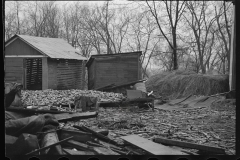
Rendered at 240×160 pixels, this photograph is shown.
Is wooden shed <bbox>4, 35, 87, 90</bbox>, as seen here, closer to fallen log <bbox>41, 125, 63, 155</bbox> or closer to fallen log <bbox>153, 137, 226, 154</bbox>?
fallen log <bbox>41, 125, 63, 155</bbox>

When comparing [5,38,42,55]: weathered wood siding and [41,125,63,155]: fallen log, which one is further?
[5,38,42,55]: weathered wood siding

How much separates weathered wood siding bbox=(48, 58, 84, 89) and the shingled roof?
0.40m

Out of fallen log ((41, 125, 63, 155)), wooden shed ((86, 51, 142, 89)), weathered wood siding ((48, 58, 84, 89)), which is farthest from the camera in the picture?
weathered wood siding ((48, 58, 84, 89))

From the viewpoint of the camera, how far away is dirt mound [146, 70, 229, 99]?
950 cm

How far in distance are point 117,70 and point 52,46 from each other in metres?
5.76

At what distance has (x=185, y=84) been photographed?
1066 centimetres

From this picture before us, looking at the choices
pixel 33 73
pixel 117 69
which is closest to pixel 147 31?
pixel 117 69

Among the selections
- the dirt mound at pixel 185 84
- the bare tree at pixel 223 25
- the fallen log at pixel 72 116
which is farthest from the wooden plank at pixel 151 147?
the bare tree at pixel 223 25

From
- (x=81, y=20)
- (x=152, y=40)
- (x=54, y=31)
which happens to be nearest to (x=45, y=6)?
(x=81, y=20)

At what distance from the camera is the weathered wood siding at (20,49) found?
43.0 ft

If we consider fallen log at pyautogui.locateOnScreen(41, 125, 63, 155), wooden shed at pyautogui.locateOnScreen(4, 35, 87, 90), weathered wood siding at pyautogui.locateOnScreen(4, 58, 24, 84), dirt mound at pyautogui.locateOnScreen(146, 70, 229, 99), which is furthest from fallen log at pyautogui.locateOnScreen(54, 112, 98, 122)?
weathered wood siding at pyautogui.locateOnScreen(4, 58, 24, 84)

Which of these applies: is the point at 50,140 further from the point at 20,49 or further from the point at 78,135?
the point at 20,49

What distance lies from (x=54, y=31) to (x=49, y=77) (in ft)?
7.92

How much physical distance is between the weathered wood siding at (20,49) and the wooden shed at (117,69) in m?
4.19
